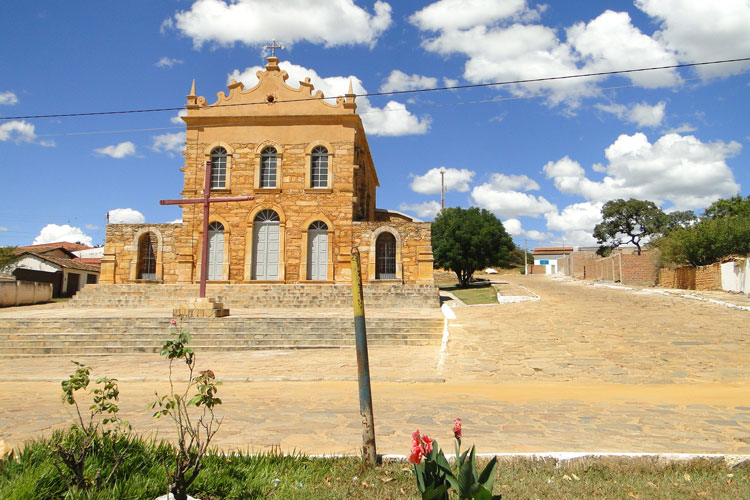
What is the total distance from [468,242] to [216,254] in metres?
17.3

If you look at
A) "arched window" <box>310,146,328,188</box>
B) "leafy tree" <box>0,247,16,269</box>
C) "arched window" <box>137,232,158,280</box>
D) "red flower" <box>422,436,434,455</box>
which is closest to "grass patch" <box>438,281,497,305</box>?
"arched window" <box>310,146,328,188</box>

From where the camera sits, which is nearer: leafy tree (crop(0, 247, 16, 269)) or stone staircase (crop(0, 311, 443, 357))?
stone staircase (crop(0, 311, 443, 357))

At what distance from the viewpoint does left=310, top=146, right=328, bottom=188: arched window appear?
21.2 m

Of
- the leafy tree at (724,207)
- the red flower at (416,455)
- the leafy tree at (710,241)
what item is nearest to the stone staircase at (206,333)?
the red flower at (416,455)

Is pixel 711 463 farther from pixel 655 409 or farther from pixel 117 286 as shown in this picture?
pixel 117 286

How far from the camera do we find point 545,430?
472 centimetres

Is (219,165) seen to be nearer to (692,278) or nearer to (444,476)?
(444,476)

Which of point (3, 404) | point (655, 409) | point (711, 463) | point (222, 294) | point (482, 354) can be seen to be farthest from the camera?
point (222, 294)

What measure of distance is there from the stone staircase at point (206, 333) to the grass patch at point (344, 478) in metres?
8.19

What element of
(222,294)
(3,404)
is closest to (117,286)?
(222,294)

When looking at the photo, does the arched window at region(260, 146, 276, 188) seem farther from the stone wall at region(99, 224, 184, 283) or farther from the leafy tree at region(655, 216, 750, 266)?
the leafy tree at region(655, 216, 750, 266)

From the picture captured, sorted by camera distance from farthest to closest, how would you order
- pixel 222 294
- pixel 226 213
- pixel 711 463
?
pixel 226 213 → pixel 222 294 → pixel 711 463

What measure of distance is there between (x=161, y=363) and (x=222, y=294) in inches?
356

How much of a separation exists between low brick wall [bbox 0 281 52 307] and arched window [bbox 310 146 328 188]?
1274 cm
